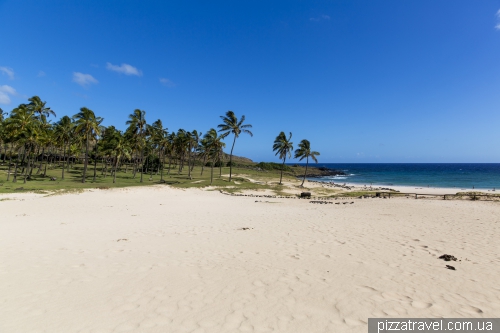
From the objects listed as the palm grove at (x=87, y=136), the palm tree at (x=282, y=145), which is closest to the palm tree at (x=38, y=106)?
the palm grove at (x=87, y=136)

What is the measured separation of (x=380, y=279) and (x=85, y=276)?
739 cm

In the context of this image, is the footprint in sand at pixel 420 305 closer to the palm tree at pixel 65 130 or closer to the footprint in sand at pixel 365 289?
the footprint in sand at pixel 365 289

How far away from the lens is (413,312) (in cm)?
459

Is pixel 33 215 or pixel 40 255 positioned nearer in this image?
pixel 40 255

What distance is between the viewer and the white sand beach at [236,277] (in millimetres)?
4312

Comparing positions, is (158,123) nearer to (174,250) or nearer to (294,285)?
(174,250)

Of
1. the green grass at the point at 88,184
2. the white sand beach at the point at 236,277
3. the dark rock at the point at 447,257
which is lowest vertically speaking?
the green grass at the point at 88,184

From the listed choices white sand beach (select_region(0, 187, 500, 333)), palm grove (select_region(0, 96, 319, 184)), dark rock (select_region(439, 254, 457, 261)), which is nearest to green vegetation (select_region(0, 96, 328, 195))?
palm grove (select_region(0, 96, 319, 184))

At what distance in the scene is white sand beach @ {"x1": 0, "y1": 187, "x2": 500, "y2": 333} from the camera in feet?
14.1

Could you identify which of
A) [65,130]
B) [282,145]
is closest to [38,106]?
[65,130]

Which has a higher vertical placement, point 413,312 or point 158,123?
point 158,123

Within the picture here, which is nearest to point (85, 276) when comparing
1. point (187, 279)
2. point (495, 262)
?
point (187, 279)

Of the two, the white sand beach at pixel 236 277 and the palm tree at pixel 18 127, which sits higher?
the palm tree at pixel 18 127

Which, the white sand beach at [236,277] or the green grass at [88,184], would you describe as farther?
the green grass at [88,184]
